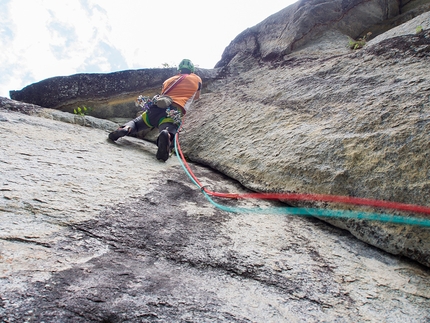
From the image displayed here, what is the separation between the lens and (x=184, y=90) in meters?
4.44

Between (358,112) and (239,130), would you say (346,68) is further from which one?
(239,130)

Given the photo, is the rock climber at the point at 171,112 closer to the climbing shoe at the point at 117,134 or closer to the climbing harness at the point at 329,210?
the climbing shoe at the point at 117,134

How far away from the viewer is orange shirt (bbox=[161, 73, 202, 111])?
4.36m

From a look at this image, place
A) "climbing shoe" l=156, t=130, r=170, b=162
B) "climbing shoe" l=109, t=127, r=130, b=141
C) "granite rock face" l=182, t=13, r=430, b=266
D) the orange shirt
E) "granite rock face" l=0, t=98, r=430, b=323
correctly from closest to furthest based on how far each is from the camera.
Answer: "granite rock face" l=0, t=98, r=430, b=323, "granite rock face" l=182, t=13, r=430, b=266, "climbing shoe" l=156, t=130, r=170, b=162, "climbing shoe" l=109, t=127, r=130, b=141, the orange shirt

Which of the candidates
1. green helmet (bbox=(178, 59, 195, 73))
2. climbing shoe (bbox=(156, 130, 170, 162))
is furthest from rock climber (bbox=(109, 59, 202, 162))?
climbing shoe (bbox=(156, 130, 170, 162))

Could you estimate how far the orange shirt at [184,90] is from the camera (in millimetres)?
4355

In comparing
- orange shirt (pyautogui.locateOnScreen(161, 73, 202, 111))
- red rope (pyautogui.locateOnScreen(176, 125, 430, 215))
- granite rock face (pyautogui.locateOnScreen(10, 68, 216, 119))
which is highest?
granite rock face (pyautogui.locateOnScreen(10, 68, 216, 119))

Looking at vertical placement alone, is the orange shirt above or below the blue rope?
above

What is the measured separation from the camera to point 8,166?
82.8 inches

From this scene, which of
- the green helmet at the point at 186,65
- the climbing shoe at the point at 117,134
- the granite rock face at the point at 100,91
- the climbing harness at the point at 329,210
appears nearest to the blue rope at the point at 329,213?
the climbing harness at the point at 329,210

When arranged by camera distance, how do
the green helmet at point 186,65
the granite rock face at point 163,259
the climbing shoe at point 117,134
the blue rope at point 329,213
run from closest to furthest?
1. the granite rock face at point 163,259
2. the blue rope at point 329,213
3. the climbing shoe at point 117,134
4. the green helmet at point 186,65

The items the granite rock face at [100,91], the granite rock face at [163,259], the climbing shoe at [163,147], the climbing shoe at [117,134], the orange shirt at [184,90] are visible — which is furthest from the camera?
the granite rock face at [100,91]

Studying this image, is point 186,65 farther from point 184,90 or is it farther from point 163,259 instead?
point 163,259

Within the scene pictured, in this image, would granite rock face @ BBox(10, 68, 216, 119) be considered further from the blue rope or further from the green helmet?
the blue rope
